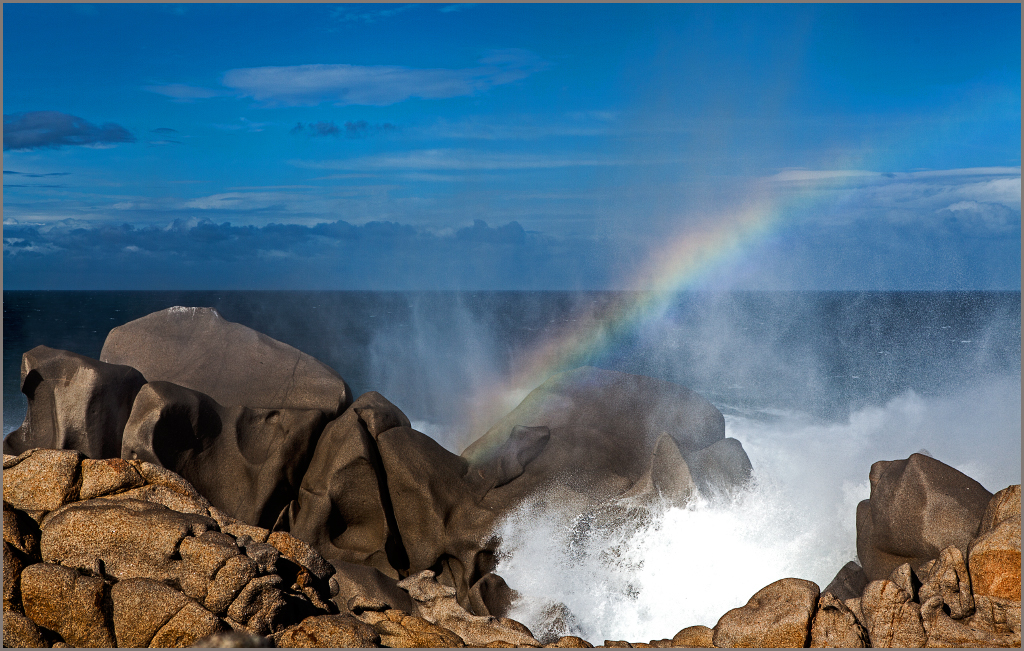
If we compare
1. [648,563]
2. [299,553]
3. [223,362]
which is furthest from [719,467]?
[223,362]

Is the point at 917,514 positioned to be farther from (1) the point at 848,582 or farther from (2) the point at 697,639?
(2) the point at 697,639

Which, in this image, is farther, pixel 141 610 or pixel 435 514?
pixel 435 514

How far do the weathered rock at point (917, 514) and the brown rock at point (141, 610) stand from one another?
7.60 metres

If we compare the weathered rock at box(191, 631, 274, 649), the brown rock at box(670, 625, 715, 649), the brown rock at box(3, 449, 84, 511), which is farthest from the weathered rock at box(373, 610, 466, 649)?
the brown rock at box(3, 449, 84, 511)

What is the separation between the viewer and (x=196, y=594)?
237 inches

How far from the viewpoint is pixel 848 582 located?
8914 millimetres

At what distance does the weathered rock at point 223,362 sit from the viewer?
11.2 meters

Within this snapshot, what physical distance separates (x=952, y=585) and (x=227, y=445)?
29.4 feet

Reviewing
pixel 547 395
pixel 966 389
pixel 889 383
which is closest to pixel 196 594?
pixel 547 395

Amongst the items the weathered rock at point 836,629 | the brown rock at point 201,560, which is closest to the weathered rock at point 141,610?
the brown rock at point 201,560

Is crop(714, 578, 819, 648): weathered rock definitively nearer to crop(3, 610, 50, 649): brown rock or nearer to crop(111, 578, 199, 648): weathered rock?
crop(111, 578, 199, 648): weathered rock

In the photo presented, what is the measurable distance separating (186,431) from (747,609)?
7488mm

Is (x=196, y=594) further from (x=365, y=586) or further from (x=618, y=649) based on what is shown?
(x=618, y=649)

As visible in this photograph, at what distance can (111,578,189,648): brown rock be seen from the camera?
5.66 m
